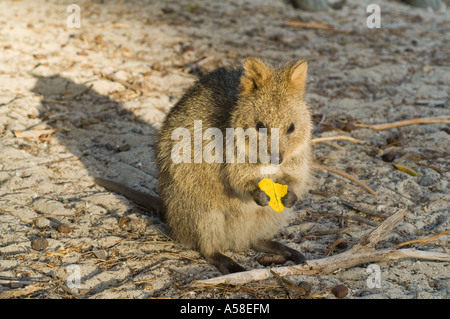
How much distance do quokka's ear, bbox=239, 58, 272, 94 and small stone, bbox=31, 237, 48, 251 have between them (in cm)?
153

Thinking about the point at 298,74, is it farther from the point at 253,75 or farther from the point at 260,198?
the point at 260,198

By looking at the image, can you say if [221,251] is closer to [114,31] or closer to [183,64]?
[183,64]

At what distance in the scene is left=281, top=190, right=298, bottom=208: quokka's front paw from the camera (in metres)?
3.32

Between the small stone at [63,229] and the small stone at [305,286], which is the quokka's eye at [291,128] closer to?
the small stone at [305,286]

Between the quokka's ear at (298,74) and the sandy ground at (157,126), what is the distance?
1047mm

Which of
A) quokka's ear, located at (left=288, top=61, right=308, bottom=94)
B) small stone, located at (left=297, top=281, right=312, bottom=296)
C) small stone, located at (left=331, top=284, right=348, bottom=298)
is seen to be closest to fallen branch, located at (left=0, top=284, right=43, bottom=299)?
small stone, located at (left=297, top=281, right=312, bottom=296)

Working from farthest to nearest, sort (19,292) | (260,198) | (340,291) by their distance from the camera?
1. (260,198)
2. (340,291)
3. (19,292)

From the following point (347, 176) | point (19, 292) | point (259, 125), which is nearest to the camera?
point (19, 292)

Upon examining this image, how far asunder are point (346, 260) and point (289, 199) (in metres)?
0.50

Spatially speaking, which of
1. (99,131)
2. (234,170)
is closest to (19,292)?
(234,170)

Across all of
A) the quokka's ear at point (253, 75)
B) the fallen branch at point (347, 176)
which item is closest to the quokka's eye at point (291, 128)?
the quokka's ear at point (253, 75)

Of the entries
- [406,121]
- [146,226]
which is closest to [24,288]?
[146,226]

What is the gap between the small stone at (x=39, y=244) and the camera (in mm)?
3266

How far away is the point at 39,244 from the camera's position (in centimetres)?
327
